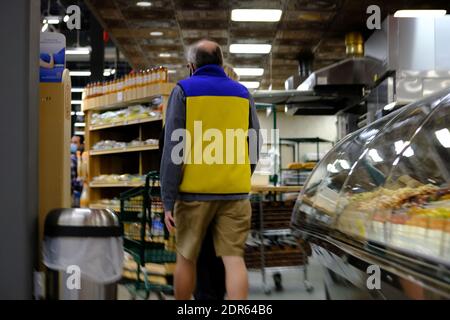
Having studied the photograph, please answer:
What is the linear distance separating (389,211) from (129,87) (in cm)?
362

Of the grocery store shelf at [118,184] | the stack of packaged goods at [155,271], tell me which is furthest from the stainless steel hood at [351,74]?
the stack of packaged goods at [155,271]

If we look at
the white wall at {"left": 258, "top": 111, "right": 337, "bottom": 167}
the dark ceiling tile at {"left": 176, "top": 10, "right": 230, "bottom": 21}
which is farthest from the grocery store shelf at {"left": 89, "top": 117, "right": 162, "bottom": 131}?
the white wall at {"left": 258, "top": 111, "right": 337, "bottom": 167}

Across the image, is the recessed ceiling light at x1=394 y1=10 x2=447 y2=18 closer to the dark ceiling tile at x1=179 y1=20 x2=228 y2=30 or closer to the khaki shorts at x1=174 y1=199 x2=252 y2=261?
the dark ceiling tile at x1=179 y1=20 x2=228 y2=30

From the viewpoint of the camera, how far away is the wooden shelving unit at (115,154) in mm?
5270

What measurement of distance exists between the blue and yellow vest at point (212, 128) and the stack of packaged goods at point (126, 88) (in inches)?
92.3

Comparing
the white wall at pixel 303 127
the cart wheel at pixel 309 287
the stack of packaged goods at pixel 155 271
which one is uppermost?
the white wall at pixel 303 127

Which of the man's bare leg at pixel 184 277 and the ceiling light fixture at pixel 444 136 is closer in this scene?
the ceiling light fixture at pixel 444 136

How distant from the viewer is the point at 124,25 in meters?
7.91

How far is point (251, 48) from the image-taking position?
945cm

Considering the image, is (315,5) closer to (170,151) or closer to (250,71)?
(250,71)

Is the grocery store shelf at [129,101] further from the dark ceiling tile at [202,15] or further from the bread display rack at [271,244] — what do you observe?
the dark ceiling tile at [202,15]

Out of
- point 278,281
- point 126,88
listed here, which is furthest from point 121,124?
point 278,281

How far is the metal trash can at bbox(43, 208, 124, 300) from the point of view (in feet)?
5.42
